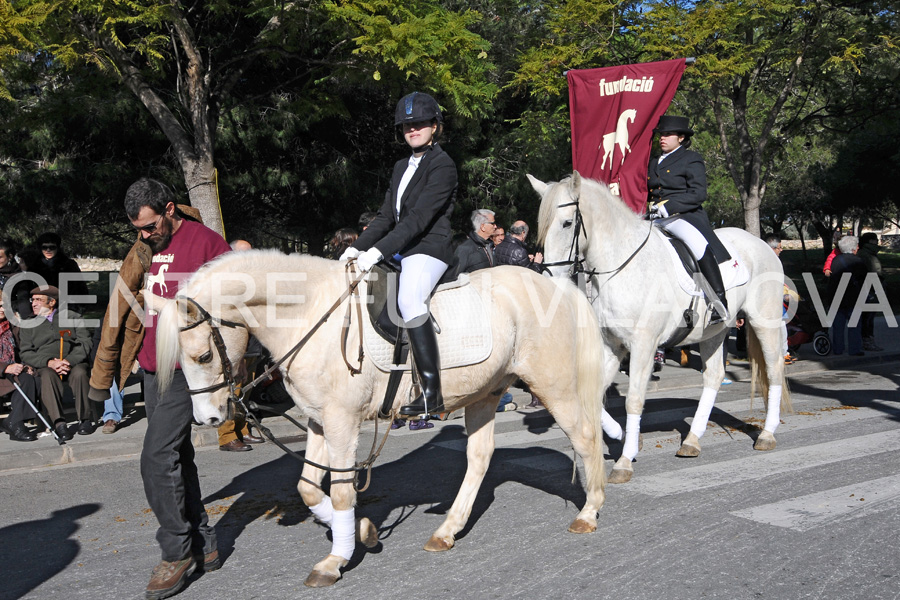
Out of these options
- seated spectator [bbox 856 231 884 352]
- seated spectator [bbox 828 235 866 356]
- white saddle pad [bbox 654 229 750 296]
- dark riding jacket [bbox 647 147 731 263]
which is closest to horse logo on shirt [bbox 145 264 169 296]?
white saddle pad [bbox 654 229 750 296]

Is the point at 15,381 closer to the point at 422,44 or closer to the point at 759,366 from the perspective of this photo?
the point at 422,44

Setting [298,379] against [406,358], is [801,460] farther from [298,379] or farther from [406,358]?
[298,379]

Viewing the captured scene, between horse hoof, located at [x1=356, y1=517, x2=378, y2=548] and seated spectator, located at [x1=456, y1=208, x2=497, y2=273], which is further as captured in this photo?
seated spectator, located at [x1=456, y1=208, x2=497, y2=273]

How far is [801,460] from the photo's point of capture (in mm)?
7234

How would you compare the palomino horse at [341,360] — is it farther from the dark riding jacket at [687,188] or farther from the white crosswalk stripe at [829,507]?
the dark riding jacket at [687,188]

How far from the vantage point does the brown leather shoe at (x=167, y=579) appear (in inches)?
171

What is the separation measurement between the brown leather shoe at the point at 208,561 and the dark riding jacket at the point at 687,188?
521 centimetres

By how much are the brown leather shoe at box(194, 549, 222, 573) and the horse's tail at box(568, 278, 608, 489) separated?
2.51 m

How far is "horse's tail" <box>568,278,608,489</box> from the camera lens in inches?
219

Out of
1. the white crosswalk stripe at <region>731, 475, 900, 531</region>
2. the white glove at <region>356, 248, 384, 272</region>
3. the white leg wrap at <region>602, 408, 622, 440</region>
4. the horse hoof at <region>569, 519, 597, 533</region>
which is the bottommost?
the white crosswalk stripe at <region>731, 475, 900, 531</region>

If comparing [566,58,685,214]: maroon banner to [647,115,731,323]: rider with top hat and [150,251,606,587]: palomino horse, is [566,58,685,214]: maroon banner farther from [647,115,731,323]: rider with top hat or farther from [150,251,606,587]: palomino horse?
[150,251,606,587]: palomino horse

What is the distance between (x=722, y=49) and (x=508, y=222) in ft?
22.6

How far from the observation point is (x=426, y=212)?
4875 millimetres

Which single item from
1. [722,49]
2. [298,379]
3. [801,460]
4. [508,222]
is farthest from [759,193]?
[298,379]
